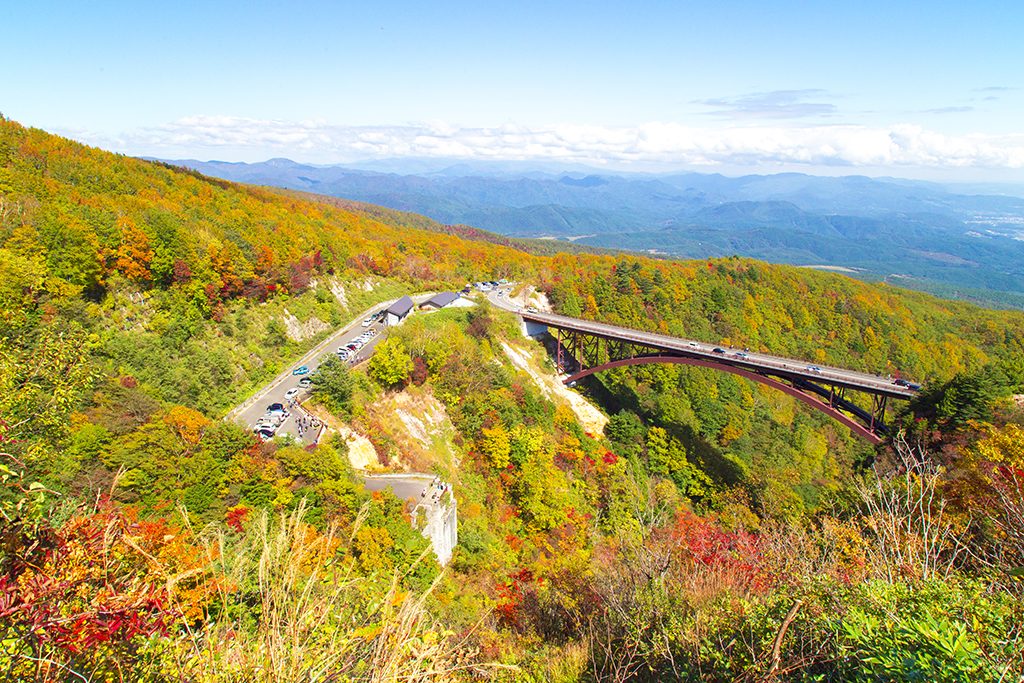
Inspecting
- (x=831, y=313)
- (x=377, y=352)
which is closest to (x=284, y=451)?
(x=377, y=352)

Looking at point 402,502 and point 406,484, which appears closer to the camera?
point 402,502

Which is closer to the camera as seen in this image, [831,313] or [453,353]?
[453,353]

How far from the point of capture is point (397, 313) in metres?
39.6

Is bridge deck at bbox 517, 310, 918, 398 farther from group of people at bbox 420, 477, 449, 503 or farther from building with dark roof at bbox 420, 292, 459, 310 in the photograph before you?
group of people at bbox 420, 477, 449, 503

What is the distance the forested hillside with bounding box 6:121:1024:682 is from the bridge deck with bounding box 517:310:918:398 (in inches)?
125

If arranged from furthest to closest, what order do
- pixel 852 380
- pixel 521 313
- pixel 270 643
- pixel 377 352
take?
pixel 521 313 → pixel 852 380 → pixel 377 352 → pixel 270 643

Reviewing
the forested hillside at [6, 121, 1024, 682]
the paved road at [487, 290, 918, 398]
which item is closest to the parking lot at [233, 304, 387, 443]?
the forested hillside at [6, 121, 1024, 682]

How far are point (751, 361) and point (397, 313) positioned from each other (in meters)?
28.8

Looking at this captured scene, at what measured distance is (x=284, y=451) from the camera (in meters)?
17.9

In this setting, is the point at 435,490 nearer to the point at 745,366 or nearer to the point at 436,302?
the point at 436,302

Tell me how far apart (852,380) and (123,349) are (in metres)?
46.0

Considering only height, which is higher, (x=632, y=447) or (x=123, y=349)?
(x=123, y=349)

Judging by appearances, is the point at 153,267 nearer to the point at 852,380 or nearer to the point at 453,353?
the point at 453,353

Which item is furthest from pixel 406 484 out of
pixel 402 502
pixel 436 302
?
pixel 436 302
